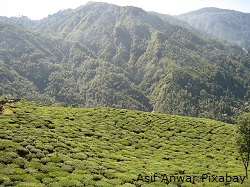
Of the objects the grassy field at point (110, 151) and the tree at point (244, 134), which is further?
the tree at point (244, 134)

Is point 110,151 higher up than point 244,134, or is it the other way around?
point 244,134

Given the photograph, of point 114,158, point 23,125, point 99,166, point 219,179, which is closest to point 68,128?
point 23,125

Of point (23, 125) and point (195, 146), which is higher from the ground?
point (23, 125)

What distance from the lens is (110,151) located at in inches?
1593

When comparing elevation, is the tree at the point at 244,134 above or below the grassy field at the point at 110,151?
above

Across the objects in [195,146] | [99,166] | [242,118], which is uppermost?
[242,118]

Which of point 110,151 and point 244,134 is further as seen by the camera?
point 110,151

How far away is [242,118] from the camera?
33094 mm

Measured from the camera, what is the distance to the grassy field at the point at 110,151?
26609 millimetres

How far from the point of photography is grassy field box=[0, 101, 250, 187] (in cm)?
2661

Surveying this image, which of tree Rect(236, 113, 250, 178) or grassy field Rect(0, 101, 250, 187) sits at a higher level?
tree Rect(236, 113, 250, 178)

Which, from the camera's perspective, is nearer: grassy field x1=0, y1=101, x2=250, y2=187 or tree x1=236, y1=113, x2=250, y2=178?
grassy field x1=0, y1=101, x2=250, y2=187

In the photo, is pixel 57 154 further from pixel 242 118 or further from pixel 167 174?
pixel 242 118

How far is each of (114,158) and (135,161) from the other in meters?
2.97
